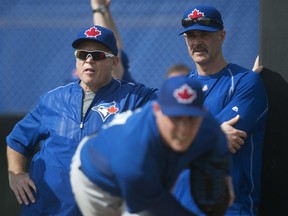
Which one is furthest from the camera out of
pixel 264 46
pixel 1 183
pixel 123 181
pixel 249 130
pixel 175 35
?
pixel 175 35

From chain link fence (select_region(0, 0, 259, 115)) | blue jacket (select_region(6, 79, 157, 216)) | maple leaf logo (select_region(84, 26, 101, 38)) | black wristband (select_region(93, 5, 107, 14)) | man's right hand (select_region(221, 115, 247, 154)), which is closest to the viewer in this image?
man's right hand (select_region(221, 115, 247, 154))

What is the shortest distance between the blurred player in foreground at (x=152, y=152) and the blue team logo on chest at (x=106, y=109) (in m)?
0.73

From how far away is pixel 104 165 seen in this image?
338cm

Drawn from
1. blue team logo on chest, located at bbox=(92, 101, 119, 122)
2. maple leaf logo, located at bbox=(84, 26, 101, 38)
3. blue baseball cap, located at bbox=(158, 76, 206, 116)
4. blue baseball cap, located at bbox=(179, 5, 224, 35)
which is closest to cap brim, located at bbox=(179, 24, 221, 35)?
blue baseball cap, located at bbox=(179, 5, 224, 35)

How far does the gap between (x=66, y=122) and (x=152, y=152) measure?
4.32 feet

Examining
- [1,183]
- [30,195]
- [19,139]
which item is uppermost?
[19,139]

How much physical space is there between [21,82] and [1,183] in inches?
43.3

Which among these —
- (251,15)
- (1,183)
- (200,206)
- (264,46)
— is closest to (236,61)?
(251,15)

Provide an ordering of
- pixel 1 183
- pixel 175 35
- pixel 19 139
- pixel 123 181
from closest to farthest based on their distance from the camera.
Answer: pixel 123 181 < pixel 19 139 < pixel 1 183 < pixel 175 35

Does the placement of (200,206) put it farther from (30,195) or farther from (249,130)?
(30,195)

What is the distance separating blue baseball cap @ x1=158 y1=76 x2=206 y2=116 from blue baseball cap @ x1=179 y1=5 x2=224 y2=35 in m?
1.39

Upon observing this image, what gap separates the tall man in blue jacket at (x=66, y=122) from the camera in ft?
14.2

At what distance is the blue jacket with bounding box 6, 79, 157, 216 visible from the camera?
14.2 ft

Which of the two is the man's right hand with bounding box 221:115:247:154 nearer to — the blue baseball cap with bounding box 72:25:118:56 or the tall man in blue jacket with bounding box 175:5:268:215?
the tall man in blue jacket with bounding box 175:5:268:215
